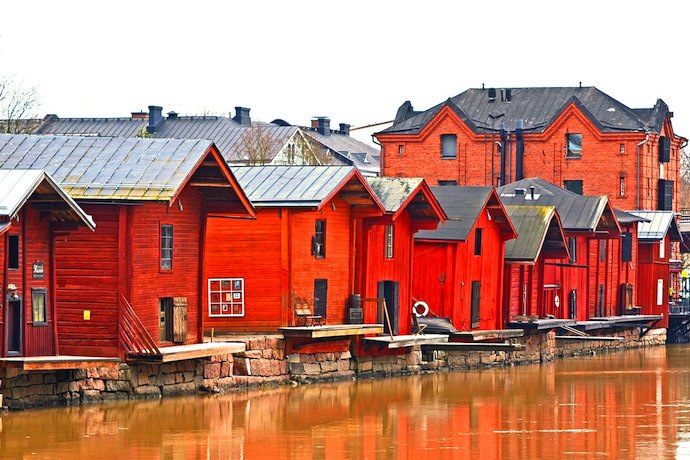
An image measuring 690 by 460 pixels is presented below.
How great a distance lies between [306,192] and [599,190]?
47.5m

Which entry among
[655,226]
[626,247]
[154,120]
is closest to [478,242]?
[626,247]

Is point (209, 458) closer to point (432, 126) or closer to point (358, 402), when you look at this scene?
point (358, 402)

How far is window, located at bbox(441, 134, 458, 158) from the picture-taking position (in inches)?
3602

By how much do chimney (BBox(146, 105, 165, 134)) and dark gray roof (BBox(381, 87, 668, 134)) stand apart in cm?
2360

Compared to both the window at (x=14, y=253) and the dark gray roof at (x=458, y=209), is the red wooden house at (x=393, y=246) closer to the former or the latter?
the dark gray roof at (x=458, y=209)

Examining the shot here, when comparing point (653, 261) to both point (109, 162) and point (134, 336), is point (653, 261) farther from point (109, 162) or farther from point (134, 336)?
point (134, 336)

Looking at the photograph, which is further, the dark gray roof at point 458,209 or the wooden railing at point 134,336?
the dark gray roof at point 458,209

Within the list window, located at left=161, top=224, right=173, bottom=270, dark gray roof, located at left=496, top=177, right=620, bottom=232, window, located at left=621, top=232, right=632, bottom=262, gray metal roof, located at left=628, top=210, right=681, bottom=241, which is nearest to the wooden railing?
window, located at left=161, top=224, right=173, bottom=270

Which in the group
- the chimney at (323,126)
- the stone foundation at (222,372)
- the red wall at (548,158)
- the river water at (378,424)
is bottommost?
the river water at (378,424)

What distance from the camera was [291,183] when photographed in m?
43.9

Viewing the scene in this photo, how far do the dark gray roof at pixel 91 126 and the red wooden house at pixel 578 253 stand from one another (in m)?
50.9

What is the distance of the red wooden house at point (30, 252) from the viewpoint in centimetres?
3322

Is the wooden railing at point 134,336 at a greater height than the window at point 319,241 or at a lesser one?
lesser

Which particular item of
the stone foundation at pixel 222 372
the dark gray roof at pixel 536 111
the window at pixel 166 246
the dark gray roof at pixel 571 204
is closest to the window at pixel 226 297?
the stone foundation at pixel 222 372
